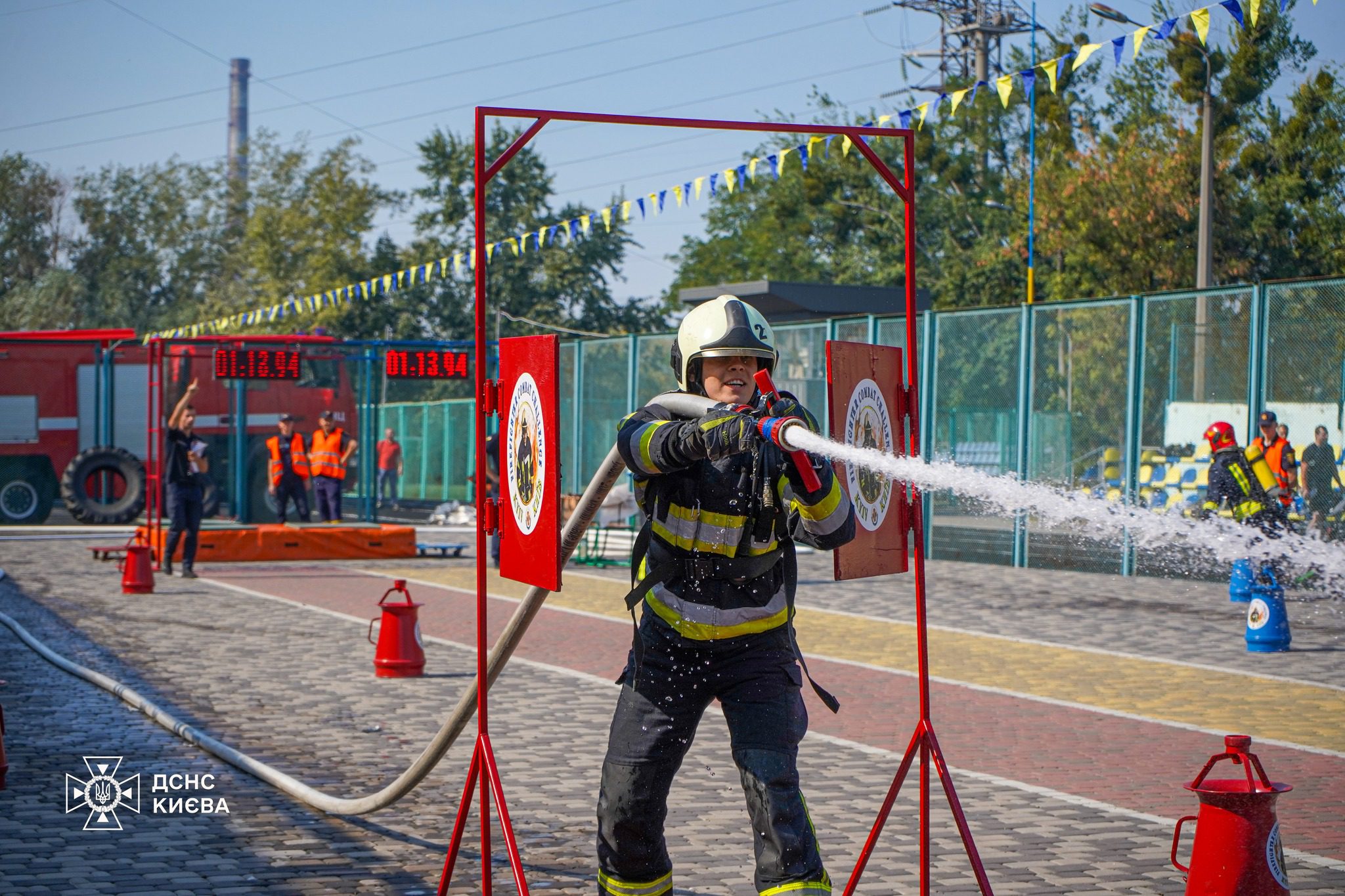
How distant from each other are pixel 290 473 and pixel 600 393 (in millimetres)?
5273

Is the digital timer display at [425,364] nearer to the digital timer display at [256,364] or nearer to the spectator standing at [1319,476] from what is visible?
the digital timer display at [256,364]

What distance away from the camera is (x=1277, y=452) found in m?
16.4

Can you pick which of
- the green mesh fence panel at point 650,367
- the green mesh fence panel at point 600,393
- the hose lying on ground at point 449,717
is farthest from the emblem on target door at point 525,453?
the green mesh fence panel at point 600,393

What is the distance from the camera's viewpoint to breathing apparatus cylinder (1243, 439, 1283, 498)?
15.2 m

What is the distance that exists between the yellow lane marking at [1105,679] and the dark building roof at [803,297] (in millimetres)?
10261

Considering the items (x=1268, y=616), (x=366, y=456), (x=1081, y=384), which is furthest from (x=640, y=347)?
(x=1268, y=616)

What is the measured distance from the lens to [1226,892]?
14.4ft

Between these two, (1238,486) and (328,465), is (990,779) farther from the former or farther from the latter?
(328,465)

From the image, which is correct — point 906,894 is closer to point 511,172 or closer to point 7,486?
point 7,486

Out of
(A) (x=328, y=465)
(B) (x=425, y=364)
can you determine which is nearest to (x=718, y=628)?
(A) (x=328, y=465)

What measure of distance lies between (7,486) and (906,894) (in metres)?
25.4

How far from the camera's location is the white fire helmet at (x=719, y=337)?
4176mm

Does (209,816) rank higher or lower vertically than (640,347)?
lower

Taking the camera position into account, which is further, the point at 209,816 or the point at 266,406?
the point at 266,406
